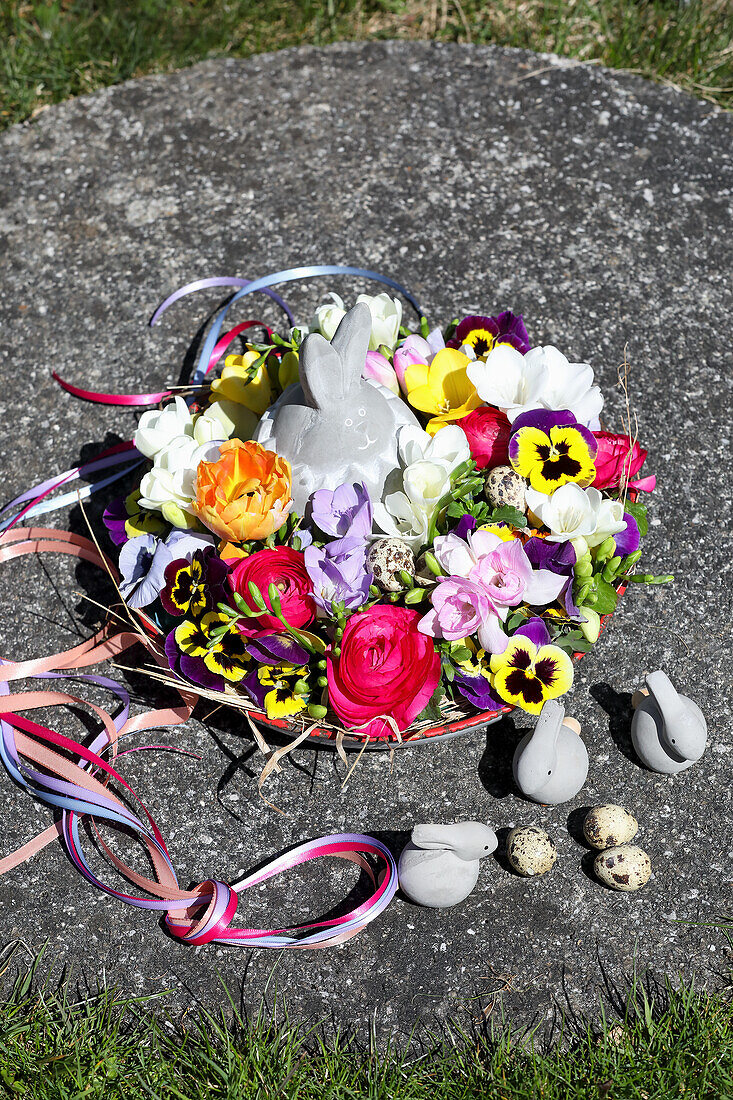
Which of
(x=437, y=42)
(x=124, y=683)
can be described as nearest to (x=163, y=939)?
(x=124, y=683)

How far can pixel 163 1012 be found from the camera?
159 cm

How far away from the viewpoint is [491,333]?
6.07 ft

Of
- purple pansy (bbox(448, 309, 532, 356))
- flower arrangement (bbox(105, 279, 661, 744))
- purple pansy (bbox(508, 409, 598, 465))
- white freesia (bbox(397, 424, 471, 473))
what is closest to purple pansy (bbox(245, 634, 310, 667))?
flower arrangement (bbox(105, 279, 661, 744))

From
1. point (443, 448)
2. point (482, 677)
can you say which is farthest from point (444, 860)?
point (443, 448)

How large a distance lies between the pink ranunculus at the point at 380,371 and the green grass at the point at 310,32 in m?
1.72

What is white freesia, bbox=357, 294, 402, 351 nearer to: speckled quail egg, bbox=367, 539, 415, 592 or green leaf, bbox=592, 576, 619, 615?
speckled quail egg, bbox=367, 539, 415, 592

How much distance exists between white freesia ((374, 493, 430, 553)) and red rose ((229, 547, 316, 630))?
0.56 feet

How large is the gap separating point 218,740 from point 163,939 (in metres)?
0.37

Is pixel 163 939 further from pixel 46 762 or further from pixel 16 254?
pixel 16 254

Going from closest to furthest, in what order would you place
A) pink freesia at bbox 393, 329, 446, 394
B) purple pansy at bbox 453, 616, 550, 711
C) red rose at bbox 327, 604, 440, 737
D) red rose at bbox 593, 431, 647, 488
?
red rose at bbox 327, 604, 440, 737 → purple pansy at bbox 453, 616, 550, 711 → red rose at bbox 593, 431, 647, 488 → pink freesia at bbox 393, 329, 446, 394

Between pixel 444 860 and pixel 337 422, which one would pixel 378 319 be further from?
pixel 444 860

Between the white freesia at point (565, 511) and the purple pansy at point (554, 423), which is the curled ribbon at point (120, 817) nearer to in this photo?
the white freesia at point (565, 511)

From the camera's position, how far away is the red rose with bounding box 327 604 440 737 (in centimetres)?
146

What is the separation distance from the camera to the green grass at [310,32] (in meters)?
2.88
